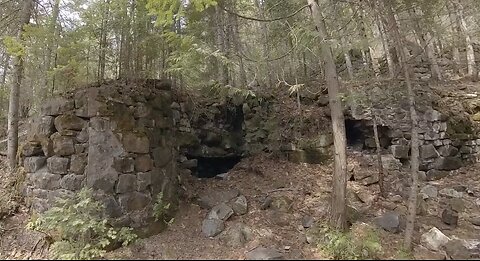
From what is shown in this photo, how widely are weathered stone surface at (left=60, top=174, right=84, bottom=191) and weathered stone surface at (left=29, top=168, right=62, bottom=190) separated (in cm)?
15

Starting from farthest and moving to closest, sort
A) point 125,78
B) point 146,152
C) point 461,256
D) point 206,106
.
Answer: point 206,106 < point 125,78 < point 146,152 < point 461,256

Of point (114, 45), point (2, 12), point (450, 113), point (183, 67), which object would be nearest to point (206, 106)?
point (183, 67)

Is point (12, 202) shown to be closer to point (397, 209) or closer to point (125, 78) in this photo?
point (125, 78)

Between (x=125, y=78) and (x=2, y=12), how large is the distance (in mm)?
4470

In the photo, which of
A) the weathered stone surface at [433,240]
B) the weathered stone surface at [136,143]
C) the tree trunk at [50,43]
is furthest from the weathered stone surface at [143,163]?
the weathered stone surface at [433,240]

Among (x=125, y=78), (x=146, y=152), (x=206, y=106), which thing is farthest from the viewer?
(x=206, y=106)

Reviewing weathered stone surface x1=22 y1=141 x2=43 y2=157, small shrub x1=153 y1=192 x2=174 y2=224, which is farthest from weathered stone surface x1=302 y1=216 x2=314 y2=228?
weathered stone surface x1=22 y1=141 x2=43 y2=157

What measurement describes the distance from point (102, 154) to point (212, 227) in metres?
2.43

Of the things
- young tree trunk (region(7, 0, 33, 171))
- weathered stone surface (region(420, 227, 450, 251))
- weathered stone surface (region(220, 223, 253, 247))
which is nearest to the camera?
weathered stone surface (region(420, 227, 450, 251))

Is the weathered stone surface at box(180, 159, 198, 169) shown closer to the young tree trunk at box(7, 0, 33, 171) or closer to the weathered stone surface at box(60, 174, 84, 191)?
the weathered stone surface at box(60, 174, 84, 191)

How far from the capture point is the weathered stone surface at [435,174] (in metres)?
8.43

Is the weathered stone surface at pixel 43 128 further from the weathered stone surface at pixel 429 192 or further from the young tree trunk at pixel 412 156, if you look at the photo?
the weathered stone surface at pixel 429 192

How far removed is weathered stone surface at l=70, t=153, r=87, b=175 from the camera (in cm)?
570

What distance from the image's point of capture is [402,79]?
9250 millimetres
